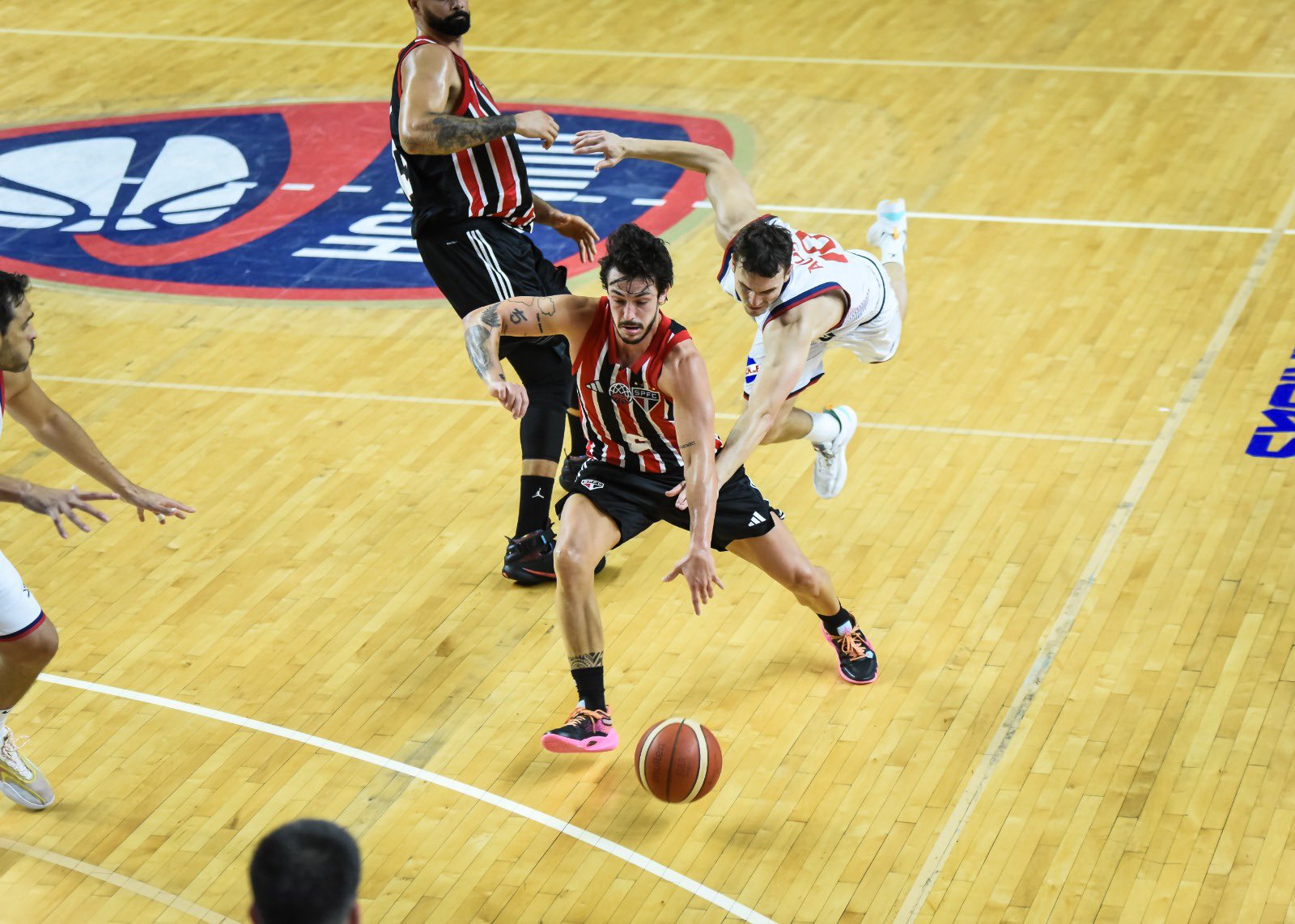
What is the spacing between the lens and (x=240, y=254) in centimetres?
1066

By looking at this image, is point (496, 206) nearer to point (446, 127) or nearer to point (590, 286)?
point (446, 127)

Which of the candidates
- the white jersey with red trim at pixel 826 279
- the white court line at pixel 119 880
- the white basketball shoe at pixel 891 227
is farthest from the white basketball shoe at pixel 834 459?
the white court line at pixel 119 880

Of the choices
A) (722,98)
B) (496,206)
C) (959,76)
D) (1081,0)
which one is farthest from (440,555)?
(1081,0)

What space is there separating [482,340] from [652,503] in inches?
33.0

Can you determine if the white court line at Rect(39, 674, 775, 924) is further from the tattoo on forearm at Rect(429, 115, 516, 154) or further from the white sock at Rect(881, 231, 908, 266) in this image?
the white sock at Rect(881, 231, 908, 266)

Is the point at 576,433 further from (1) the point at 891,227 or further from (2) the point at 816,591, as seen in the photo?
(1) the point at 891,227

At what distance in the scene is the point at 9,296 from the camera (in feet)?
17.0

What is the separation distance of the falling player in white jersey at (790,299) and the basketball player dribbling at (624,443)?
0.71 ft

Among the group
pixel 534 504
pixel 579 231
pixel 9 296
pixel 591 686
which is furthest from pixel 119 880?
pixel 579 231

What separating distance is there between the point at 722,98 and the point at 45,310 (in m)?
5.31

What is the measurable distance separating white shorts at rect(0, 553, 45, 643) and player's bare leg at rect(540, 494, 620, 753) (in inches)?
67.5

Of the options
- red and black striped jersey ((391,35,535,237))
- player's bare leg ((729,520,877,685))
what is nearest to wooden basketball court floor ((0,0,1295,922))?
player's bare leg ((729,520,877,685))

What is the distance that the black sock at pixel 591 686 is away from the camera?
592cm

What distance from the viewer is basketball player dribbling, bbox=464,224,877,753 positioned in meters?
5.60
